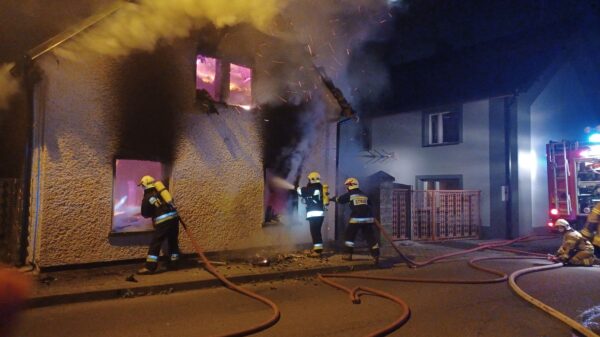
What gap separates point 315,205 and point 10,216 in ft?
18.2

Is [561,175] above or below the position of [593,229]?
above

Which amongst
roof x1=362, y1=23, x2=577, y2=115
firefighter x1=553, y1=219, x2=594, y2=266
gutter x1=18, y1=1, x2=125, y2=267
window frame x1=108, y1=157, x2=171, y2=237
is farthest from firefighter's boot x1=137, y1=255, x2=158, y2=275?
roof x1=362, y1=23, x2=577, y2=115

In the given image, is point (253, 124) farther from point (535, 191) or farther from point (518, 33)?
point (518, 33)

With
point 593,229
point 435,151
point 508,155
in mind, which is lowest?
point 593,229

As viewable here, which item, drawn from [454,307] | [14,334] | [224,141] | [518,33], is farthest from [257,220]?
[518,33]

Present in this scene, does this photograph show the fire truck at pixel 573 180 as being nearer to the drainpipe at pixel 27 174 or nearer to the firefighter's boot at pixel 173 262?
the firefighter's boot at pixel 173 262

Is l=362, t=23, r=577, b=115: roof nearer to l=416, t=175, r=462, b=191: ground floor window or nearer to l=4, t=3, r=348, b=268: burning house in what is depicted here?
l=416, t=175, r=462, b=191: ground floor window

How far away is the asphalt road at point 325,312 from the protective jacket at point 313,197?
7.21 ft

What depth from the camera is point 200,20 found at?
8641 mm

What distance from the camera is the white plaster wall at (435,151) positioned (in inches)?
603

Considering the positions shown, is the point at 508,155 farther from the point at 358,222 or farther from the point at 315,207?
the point at 315,207

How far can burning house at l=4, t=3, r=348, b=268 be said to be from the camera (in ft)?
23.4

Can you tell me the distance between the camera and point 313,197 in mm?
9500

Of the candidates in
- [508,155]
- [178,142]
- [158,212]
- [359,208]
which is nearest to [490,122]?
[508,155]
